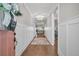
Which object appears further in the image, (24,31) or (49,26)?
(24,31)

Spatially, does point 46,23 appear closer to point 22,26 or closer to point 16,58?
point 22,26

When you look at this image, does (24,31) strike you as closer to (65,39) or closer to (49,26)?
(49,26)

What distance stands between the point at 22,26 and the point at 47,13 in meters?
0.47

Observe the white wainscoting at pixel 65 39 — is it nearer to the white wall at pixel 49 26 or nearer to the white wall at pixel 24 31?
the white wall at pixel 49 26

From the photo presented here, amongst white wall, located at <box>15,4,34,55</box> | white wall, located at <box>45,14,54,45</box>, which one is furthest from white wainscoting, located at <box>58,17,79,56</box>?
white wall, located at <box>15,4,34,55</box>

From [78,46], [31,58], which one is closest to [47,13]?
[78,46]

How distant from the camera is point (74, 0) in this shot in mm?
1229

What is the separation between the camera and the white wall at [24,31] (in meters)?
2.06

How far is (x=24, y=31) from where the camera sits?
2330 mm

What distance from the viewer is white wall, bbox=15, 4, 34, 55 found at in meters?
2.06

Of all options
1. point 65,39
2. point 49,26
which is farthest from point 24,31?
point 65,39

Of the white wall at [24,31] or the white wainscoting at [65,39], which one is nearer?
the white wainscoting at [65,39]

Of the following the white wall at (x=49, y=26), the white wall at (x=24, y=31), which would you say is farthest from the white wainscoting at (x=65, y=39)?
the white wall at (x=24, y=31)

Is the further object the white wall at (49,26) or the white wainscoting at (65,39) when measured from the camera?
the white wall at (49,26)
